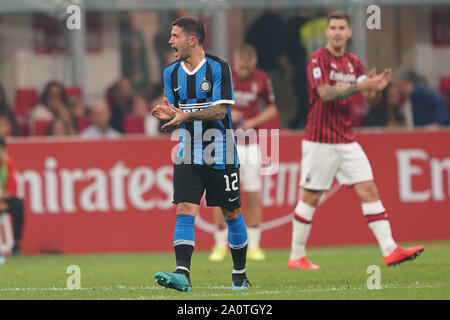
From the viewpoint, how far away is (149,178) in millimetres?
14062

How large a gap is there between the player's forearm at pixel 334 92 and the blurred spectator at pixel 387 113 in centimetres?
599

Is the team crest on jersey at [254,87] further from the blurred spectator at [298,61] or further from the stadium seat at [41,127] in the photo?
the blurred spectator at [298,61]

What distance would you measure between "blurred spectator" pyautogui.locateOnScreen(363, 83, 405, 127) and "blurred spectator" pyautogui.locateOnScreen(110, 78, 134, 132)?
3.62 metres

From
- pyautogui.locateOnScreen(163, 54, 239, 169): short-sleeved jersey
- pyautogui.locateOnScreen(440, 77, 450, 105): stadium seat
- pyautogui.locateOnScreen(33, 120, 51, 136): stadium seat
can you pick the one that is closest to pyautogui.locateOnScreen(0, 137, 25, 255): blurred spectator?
pyautogui.locateOnScreen(33, 120, 51, 136): stadium seat

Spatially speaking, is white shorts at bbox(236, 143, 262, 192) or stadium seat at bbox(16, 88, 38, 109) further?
stadium seat at bbox(16, 88, 38, 109)

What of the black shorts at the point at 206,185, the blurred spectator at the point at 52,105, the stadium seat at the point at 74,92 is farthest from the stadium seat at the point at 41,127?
the black shorts at the point at 206,185

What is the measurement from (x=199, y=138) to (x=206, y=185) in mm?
374

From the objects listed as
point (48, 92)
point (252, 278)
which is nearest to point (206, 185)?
point (252, 278)

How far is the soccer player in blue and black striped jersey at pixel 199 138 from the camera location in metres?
8.04

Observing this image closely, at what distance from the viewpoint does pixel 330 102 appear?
10.1 m

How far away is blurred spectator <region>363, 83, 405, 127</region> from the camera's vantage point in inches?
617

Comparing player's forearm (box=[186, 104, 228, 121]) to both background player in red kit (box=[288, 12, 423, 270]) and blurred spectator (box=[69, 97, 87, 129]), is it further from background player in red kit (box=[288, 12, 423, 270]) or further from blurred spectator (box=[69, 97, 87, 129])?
blurred spectator (box=[69, 97, 87, 129])

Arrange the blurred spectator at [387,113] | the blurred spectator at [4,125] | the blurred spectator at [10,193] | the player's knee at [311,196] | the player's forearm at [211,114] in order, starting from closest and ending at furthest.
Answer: the player's forearm at [211,114] < the player's knee at [311,196] < the blurred spectator at [10,193] < the blurred spectator at [4,125] < the blurred spectator at [387,113]

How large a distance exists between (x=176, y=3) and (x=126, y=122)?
2019 mm
